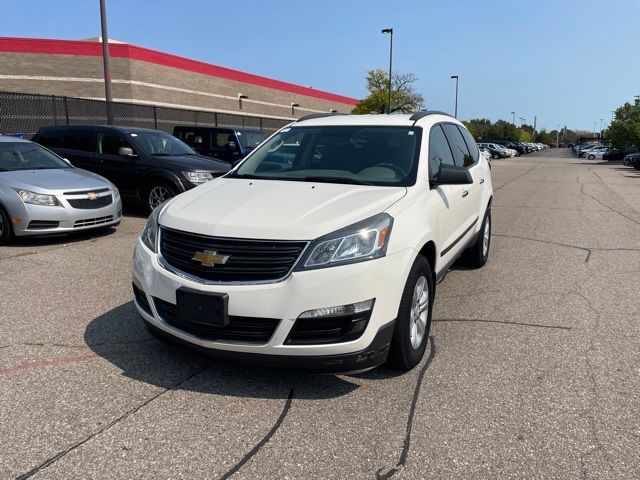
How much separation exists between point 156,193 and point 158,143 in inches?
53.2

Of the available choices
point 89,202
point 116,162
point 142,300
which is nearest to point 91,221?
point 89,202

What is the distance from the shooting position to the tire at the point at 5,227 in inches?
285

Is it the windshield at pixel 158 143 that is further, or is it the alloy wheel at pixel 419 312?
the windshield at pixel 158 143

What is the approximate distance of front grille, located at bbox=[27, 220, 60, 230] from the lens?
7.18m

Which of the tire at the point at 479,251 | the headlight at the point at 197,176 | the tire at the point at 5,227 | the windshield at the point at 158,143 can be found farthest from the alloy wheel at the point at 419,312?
the windshield at the point at 158,143

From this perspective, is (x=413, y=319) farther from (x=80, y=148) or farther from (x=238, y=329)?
(x=80, y=148)

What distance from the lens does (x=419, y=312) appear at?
3.75 meters

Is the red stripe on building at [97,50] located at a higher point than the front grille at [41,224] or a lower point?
higher

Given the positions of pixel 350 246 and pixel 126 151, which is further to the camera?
pixel 126 151

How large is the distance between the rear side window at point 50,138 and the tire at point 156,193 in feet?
8.73

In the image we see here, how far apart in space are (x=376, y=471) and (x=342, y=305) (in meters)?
0.88

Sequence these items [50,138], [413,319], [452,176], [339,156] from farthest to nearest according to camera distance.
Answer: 1. [50,138]
2. [339,156]
3. [452,176]
4. [413,319]

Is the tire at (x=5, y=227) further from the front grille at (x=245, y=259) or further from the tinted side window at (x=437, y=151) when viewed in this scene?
the tinted side window at (x=437, y=151)

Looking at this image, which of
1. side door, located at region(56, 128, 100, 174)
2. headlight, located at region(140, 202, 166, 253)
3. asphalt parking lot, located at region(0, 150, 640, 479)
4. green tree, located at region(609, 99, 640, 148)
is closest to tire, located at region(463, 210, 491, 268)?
asphalt parking lot, located at region(0, 150, 640, 479)
